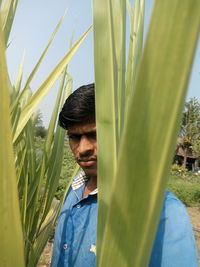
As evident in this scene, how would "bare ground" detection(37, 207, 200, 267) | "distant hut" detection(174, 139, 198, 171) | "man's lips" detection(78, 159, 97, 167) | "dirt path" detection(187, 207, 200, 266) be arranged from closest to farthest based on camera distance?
"man's lips" detection(78, 159, 97, 167)
"bare ground" detection(37, 207, 200, 267)
"dirt path" detection(187, 207, 200, 266)
"distant hut" detection(174, 139, 198, 171)

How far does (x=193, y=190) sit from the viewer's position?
22.5 feet

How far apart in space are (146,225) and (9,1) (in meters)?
0.43

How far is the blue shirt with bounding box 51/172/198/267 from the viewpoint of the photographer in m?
0.48

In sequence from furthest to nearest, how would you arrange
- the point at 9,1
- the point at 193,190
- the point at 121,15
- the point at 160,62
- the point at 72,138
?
the point at 193,190 → the point at 72,138 → the point at 9,1 → the point at 121,15 → the point at 160,62

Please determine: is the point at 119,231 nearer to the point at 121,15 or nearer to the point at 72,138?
the point at 121,15

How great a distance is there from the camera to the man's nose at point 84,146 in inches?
25.4

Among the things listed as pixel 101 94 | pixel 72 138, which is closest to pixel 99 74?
pixel 101 94

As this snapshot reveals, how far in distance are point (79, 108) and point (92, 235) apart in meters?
0.29

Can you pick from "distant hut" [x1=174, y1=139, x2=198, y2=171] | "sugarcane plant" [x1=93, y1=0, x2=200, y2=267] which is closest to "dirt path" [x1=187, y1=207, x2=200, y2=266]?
"sugarcane plant" [x1=93, y1=0, x2=200, y2=267]

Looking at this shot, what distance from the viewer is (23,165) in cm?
49

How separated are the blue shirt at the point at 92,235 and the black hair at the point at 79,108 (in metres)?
0.18

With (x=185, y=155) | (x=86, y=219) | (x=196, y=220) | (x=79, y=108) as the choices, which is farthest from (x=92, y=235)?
(x=185, y=155)

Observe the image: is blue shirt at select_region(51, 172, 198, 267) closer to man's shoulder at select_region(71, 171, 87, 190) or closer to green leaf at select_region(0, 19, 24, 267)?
man's shoulder at select_region(71, 171, 87, 190)

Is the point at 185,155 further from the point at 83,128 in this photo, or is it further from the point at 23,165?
the point at 23,165
